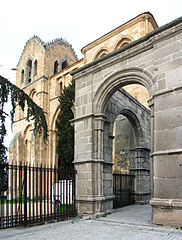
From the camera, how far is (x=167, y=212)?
21.2 feet

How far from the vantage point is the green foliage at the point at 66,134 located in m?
15.9

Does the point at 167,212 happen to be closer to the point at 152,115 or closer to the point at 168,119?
the point at 168,119

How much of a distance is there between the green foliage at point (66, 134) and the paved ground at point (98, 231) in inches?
325

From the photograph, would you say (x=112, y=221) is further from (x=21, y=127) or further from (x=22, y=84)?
(x=22, y=84)

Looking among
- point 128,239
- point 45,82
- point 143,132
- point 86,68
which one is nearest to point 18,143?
point 45,82

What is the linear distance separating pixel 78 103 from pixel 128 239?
535 cm

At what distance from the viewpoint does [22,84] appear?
28.1 metres

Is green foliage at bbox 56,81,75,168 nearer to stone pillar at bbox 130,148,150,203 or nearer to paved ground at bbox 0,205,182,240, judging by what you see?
stone pillar at bbox 130,148,150,203

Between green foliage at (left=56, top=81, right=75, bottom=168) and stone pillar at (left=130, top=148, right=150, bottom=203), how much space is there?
473 centimetres

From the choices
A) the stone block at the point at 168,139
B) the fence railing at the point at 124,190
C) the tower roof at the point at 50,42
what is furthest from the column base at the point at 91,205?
the tower roof at the point at 50,42

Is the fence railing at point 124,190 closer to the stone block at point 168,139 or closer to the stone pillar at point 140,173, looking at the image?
the stone pillar at point 140,173

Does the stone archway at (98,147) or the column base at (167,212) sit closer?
the column base at (167,212)

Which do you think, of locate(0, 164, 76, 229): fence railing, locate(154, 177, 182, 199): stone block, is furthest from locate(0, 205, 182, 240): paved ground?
locate(154, 177, 182, 199): stone block

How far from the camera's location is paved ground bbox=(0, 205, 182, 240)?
18.9 feet
